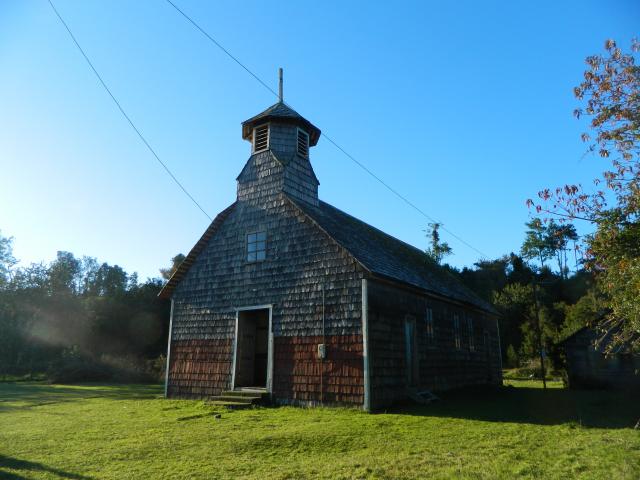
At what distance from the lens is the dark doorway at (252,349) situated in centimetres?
1675

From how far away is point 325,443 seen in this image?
345 inches

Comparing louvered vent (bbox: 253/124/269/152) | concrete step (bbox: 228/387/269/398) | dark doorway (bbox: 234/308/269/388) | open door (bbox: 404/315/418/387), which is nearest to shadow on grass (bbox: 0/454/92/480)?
concrete step (bbox: 228/387/269/398)

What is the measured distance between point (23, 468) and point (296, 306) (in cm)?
900

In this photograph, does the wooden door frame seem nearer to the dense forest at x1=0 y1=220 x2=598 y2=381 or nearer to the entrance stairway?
the entrance stairway

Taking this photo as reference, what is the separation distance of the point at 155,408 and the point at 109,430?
437 centimetres

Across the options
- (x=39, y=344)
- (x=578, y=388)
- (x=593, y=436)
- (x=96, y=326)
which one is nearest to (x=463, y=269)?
(x=578, y=388)

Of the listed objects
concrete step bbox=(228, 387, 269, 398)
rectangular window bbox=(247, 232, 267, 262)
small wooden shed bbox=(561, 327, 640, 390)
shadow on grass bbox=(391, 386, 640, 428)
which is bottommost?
shadow on grass bbox=(391, 386, 640, 428)

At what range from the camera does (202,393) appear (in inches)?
674

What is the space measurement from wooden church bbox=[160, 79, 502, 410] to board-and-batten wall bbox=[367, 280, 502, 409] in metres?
0.06

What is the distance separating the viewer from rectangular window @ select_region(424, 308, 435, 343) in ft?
56.7

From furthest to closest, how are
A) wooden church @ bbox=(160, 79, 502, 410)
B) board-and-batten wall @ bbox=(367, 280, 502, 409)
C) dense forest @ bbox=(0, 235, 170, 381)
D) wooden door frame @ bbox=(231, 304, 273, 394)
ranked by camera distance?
dense forest @ bbox=(0, 235, 170, 381) < wooden door frame @ bbox=(231, 304, 273, 394) < wooden church @ bbox=(160, 79, 502, 410) < board-and-batten wall @ bbox=(367, 280, 502, 409)

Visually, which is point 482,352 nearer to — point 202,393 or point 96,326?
point 202,393

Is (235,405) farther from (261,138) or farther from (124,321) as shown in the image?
(124,321)

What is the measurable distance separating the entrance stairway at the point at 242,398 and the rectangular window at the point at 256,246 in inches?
178
